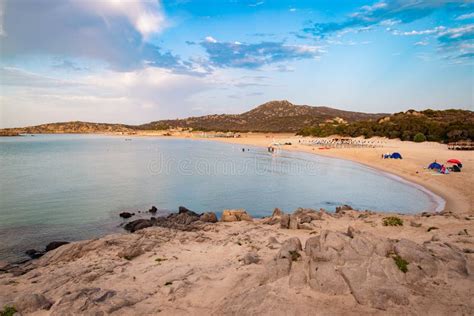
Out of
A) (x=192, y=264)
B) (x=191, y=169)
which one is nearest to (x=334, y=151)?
(x=191, y=169)

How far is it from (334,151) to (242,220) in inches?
2223

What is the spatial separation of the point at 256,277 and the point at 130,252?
20.3 feet

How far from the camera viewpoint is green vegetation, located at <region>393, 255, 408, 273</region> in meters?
9.11

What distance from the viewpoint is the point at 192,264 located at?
486 inches

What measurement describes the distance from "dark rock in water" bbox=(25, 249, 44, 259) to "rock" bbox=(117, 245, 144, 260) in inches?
200

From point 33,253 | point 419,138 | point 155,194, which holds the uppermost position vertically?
point 419,138

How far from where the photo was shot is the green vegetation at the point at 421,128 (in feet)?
223

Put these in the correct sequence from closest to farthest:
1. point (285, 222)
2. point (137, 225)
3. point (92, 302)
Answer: point (92, 302)
point (285, 222)
point (137, 225)

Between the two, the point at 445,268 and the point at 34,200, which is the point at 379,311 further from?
the point at 34,200

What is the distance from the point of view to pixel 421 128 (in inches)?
3076

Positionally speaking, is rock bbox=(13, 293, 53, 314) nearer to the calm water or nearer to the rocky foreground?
the rocky foreground

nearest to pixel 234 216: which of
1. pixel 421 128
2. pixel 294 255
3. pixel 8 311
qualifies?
A: pixel 294 255

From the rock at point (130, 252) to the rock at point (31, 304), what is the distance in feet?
14.2

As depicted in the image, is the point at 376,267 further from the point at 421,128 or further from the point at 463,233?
the point at 421,128
